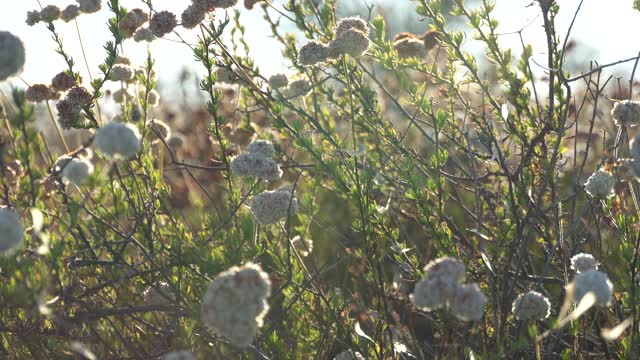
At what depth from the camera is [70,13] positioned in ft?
10.2

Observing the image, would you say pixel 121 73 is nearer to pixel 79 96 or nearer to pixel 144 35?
pixel 144 35

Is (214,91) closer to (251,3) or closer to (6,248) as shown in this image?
(251,3)

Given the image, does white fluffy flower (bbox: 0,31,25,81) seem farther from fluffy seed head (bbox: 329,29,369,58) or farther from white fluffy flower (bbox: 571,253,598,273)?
white fluffy flower (bbox: 571,253,598,273)

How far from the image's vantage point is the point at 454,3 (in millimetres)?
2881

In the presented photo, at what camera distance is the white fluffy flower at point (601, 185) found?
7.67ft

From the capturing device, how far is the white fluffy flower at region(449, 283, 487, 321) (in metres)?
1.56

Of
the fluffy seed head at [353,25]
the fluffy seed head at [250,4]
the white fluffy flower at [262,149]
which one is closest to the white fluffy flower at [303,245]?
the white fluffy flower at [262,149]

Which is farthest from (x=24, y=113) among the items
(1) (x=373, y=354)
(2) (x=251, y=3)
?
(2) (x=251, y=3)

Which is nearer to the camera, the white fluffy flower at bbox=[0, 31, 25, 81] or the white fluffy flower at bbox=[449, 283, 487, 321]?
the white fluffy flower at bbox=[449, 283, 487, 321]

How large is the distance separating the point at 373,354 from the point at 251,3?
165cm

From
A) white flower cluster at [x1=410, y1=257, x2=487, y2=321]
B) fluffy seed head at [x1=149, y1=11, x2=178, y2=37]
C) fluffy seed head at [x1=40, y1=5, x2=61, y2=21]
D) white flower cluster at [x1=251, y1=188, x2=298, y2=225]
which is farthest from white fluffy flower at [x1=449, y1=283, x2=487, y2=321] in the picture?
fluffy seed head at [x1=40, y1=5, x2=61, y2=21]

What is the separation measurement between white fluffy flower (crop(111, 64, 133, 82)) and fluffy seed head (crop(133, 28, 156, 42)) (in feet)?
0.65

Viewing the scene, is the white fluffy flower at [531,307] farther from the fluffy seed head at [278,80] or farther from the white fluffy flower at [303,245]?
the fluffy seed head at [278,80]

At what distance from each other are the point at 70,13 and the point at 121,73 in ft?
1.03
